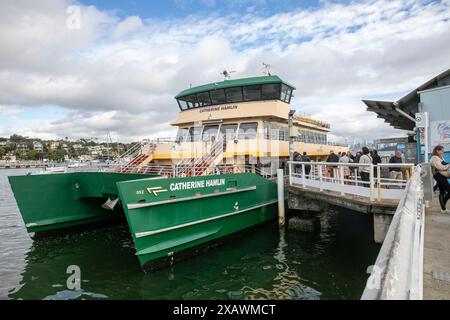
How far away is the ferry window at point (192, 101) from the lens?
1454 centimetres

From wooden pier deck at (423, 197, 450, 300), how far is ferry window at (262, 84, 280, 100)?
8.72 m

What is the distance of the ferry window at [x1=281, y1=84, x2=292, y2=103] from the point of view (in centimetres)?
1388

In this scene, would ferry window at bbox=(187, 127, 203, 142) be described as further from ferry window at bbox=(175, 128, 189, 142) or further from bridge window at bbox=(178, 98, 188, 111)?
bridge window at bbox=(178, 98, 188, 111)

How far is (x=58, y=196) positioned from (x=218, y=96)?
7.66 metres

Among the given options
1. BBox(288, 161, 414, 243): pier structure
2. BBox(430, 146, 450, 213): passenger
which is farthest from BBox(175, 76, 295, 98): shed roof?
BBox(430, 146, 450, 213): passenger

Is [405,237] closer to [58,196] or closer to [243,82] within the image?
[58,196]

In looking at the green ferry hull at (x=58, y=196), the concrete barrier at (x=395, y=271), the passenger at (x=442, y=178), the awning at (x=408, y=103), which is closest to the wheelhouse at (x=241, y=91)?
the awning at (x=408, y=103)

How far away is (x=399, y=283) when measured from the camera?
183 centimetres

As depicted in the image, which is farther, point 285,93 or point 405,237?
point 285,93

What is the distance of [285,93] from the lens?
46.7 feet

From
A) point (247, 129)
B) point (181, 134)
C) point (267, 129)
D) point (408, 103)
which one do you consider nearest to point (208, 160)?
point (247, 129)

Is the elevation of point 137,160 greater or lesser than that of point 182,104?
lesser
